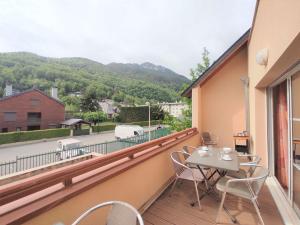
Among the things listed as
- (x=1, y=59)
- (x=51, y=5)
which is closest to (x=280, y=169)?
(x=51, y=5)

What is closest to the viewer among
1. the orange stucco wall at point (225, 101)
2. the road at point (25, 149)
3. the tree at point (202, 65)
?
the orange stucco wall at point (225, 101)

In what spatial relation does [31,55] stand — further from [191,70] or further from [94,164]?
[94,164]

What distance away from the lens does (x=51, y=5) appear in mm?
15203

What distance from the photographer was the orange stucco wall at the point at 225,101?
227 inches

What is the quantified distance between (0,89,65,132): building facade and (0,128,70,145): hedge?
7119mm

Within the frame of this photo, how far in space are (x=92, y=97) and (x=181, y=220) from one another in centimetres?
4183

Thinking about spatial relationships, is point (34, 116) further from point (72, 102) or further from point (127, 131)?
point (127, 131)

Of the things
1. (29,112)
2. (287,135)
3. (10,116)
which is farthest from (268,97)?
(29,112)

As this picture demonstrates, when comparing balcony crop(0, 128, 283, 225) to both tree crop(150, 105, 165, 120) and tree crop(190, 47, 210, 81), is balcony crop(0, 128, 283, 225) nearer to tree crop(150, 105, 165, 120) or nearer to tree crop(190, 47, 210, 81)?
tree crop(190, 47, 210, 81)

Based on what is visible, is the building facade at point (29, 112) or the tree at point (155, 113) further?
the tree at point (155, 113)

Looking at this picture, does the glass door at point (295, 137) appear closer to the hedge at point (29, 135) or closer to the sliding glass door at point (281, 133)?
the sliding glass door at point (281, 133)

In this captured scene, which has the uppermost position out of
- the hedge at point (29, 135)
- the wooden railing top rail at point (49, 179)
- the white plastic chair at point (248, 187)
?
the wooden railing top rail at point (49, 179)

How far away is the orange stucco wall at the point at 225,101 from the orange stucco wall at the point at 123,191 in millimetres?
2981

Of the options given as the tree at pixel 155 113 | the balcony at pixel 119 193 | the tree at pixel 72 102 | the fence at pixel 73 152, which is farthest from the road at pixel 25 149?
the tree at pixel 72 102
